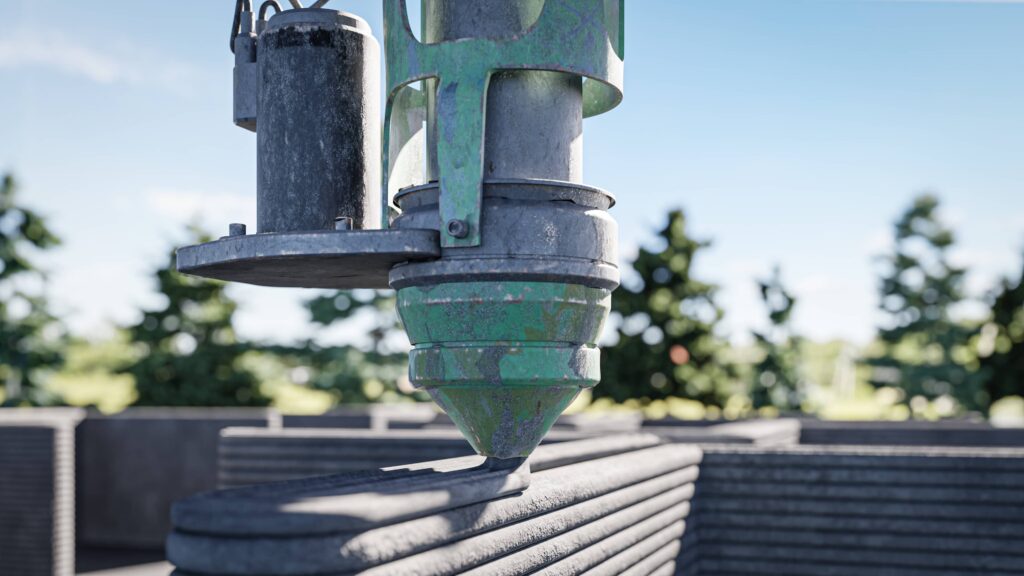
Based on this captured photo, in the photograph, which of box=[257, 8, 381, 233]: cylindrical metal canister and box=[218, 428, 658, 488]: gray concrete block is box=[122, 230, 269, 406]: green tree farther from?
box=[257, 8, 381, 233]: cylindrical metal canister

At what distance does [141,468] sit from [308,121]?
45.1ft

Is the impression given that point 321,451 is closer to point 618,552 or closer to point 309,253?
point 618,552

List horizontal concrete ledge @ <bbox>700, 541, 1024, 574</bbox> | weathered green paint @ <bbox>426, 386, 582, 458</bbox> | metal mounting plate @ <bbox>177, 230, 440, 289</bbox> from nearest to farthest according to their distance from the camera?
metal mounting plate @ <bbox>177, 230, 440, 289</bbox> < weathered green paint @ <bbox>426, 386, 582, 458</bbox> < horizontal concrete ledge @ <bbox>700, 541, 1024, 574</bbox>

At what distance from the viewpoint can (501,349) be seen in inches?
167

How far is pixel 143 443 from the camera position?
16562 mm

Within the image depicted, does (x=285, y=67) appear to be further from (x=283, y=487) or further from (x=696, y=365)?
(x=696, y=365)

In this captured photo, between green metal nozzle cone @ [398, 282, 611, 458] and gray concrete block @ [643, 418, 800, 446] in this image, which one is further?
gray concrete block @ [643, 418, 800, 446]

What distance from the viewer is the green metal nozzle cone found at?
419cm

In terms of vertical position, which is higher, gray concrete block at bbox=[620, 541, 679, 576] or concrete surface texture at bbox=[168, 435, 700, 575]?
concrete surface texture at bbox=[168, 435, 700, 575]

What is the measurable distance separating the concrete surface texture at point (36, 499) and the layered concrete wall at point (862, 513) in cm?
1013

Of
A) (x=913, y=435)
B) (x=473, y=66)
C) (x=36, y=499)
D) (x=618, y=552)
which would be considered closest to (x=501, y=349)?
(x=473, y=66)

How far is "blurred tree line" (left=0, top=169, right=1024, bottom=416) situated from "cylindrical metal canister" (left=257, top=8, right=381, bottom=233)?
65.0ft

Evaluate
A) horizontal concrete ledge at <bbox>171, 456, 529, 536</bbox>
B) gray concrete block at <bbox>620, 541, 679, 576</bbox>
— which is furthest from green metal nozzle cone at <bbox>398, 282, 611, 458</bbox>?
gray concrete block at <bbox>620, 541, 679, 576</bbox>

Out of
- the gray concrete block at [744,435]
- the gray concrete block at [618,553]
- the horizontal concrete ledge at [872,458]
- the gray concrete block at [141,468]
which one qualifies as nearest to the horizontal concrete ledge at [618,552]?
the gray concrete block at [618,553]
